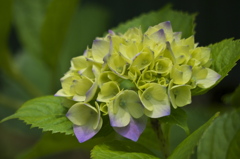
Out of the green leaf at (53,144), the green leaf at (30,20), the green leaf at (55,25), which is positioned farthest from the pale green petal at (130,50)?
the green leaf at (30,20)

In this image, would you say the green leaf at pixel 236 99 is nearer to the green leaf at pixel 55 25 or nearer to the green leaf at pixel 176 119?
the green leaf at pixel 176 119

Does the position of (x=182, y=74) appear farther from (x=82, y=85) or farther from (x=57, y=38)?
(x=57, y=38)

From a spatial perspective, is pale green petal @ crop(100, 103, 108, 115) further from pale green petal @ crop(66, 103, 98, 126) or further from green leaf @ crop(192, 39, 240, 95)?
green leaf @ crop(192, 39, 240, 95)

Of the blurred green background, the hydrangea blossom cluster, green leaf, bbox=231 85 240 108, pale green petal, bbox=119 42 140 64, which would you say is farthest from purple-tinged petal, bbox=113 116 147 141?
the blurred green background

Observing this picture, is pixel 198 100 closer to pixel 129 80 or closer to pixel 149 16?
pixel 149 16

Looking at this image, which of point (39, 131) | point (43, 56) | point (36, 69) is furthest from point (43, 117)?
point (36, 69)
